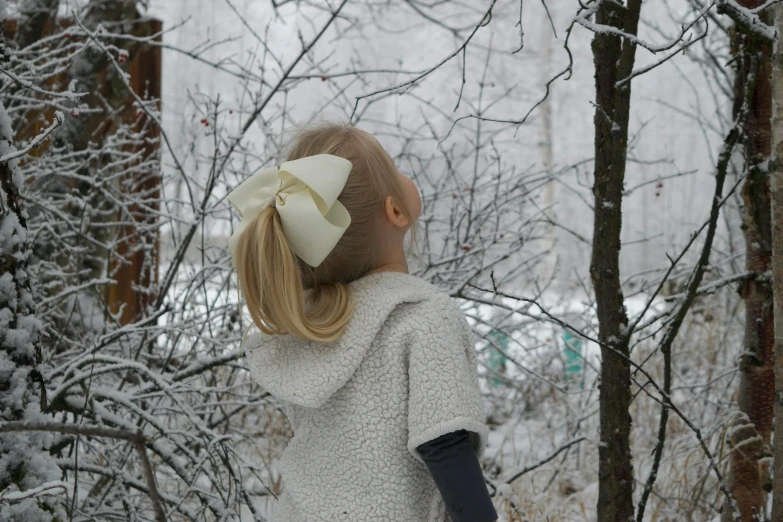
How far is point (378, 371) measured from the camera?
1283mm

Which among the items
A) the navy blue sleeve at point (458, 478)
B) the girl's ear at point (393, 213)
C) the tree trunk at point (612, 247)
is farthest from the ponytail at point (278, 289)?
the tree trunk at point (612, 247)

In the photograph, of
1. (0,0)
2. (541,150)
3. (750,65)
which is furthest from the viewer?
(541,150)

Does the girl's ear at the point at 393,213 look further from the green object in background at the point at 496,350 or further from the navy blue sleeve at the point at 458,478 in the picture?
the green object in background at the point at 496,350

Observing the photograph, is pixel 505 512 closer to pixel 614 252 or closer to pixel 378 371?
pixel 614 252

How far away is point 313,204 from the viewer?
4.12 ft

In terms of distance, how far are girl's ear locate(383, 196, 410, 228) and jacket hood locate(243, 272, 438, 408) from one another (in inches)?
3.7

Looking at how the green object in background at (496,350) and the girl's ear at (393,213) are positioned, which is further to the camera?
the green object in background at (496,350)

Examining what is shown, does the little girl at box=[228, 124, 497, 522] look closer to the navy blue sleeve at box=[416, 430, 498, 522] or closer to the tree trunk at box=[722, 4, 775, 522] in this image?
the navy blue sleeve at box=[416, 430, 498, 522]

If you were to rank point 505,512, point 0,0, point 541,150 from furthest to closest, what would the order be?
point 541,150, point 505,512, point 0,0

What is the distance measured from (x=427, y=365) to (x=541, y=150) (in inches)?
501

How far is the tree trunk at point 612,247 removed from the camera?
4.94 feet

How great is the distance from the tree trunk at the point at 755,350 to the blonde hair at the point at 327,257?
94 centimetres

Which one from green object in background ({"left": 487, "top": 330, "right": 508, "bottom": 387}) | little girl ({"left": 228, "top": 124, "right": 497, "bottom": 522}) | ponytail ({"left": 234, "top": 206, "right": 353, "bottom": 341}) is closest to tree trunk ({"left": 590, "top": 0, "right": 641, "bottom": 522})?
little girl ({"left": 228, "top": 124, "right": 497, "bottom": 522})

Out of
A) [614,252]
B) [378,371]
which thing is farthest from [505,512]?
[378,371]
